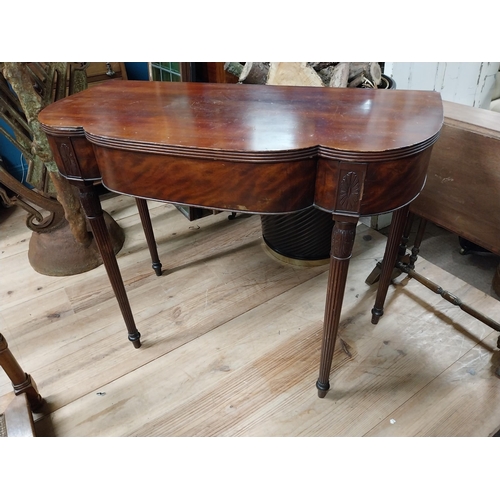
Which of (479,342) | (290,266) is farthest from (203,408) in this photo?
(479,342)

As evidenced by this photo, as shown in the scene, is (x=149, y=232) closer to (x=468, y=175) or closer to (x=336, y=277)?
(x=336, y=277)

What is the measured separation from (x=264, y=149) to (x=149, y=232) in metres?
0.91

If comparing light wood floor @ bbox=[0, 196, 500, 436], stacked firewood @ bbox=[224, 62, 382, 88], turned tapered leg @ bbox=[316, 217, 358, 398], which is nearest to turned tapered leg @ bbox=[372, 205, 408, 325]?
light wood floor @ bbox=[0, 196, 500, 436]

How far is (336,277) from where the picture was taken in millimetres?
893

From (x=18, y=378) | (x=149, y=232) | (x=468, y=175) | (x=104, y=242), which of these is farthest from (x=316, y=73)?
(x=18, y=378)

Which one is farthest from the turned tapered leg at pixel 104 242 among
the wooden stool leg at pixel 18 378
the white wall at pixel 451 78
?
the white wall at pixel 451 78

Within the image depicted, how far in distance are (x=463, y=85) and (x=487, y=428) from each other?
1.56 meters

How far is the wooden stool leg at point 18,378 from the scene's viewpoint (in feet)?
3.32

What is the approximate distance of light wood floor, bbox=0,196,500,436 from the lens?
1100 millimetres

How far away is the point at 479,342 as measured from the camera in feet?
4.24

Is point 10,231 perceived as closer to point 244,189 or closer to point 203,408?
point 203,408

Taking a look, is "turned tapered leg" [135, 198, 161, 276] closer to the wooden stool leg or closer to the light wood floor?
the light wood floor

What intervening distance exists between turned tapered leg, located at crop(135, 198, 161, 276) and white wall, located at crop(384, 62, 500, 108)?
119 cm

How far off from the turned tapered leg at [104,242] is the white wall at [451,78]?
136cm
